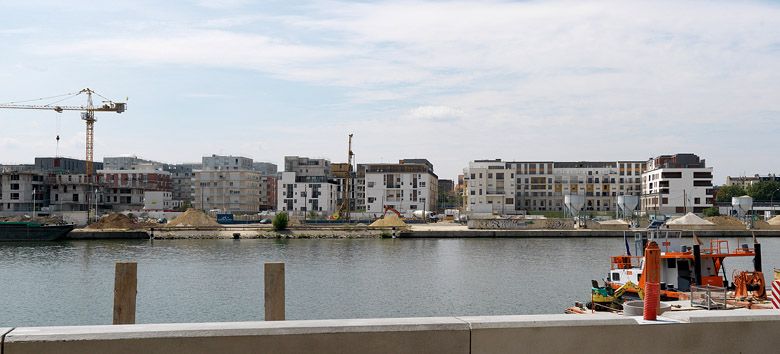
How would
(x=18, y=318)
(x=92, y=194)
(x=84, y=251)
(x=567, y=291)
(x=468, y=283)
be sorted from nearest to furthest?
(x=18, y=318) → (x=567, y=291) → (x=468, y=283) → (x=84, y=251) → (x=92, y=194)

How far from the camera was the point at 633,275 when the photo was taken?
100 feet

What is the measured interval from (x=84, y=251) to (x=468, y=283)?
168 feet

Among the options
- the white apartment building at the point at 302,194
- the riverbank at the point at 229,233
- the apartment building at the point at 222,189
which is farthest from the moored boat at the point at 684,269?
the apartment building at the point at 222,189

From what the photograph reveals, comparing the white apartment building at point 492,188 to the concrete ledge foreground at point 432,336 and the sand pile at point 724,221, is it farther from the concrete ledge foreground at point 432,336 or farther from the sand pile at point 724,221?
the concrete ledge foreground at point 432,336

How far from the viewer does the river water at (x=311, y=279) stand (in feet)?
120

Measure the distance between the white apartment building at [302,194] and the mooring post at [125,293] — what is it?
142 meters

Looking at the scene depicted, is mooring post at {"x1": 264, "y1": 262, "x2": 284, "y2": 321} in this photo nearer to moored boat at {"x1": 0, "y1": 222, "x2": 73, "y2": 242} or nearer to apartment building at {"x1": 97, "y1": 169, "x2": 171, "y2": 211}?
moored boat at {"x1": 0, "y1": 222, "x2": 73, "y2": 242}

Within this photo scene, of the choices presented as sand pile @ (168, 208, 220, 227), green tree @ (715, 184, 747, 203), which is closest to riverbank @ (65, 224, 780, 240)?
sand pile @ (168, 208, 220, 227)

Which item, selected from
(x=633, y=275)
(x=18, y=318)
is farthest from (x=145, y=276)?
(x=633, y=275)

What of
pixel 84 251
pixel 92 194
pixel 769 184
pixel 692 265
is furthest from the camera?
pixel 769 184

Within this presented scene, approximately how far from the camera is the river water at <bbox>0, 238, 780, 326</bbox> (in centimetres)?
3650

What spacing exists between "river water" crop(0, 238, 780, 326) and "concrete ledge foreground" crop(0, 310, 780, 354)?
26.1m

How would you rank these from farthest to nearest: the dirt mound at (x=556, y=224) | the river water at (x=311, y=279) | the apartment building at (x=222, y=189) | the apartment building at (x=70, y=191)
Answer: the apartment building at (x=222, y=189)
the apartment building at (x=70, y=191)
the dirt mound at (x=556, y=224)
the river water at (x=311, y=279)

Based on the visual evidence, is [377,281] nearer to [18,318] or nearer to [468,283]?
[468,283]
